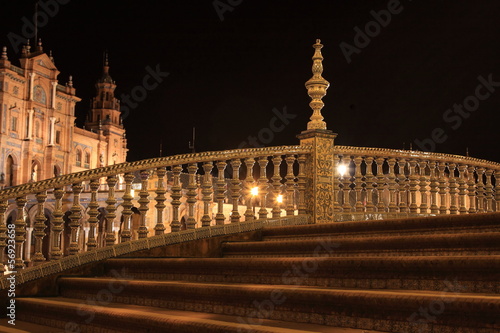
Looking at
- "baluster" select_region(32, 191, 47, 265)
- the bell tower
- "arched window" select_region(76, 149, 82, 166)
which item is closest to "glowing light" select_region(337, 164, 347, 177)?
"baluster" select_region(32, 191, 47, 265)

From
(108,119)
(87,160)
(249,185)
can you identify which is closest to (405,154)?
(249,185)

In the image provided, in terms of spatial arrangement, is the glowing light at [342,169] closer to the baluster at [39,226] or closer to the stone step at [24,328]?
the baluster at [39,226]

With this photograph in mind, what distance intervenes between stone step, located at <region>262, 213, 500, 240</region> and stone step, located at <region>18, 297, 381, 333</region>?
173cm

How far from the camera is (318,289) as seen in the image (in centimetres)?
319

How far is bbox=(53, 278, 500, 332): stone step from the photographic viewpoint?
2555 millimetres

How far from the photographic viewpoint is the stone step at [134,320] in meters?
2.96

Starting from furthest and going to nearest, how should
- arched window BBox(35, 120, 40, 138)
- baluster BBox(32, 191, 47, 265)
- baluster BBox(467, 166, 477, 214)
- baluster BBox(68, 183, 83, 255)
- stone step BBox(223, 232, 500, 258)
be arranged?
Result: arched window BBox(35, 120, 40, 138)
baluster BBox(467, 166, 477, 214)
baluster BBox(68, 183, 83, 255)
baluster BBox(32, 191, 47, 265)
stone step BBox(223, 232, 500, 258)

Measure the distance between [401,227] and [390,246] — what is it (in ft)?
2.20

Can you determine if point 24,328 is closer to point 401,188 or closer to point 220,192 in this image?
point 220,192

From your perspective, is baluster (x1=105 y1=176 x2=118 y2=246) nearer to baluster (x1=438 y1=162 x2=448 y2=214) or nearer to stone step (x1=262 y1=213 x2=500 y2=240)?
stone step (x1=262 y1=213 x2=500 y2=240)

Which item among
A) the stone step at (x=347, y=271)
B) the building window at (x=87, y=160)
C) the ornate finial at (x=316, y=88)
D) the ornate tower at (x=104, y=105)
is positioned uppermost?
the ornate tower at (x=104, y=105)

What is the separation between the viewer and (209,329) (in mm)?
Answer: 2988

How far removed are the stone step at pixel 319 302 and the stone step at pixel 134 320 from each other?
77 millimetres

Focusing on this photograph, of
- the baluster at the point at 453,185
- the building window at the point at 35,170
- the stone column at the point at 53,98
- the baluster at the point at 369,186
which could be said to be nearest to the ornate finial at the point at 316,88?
the baluster at the point at 369,186
